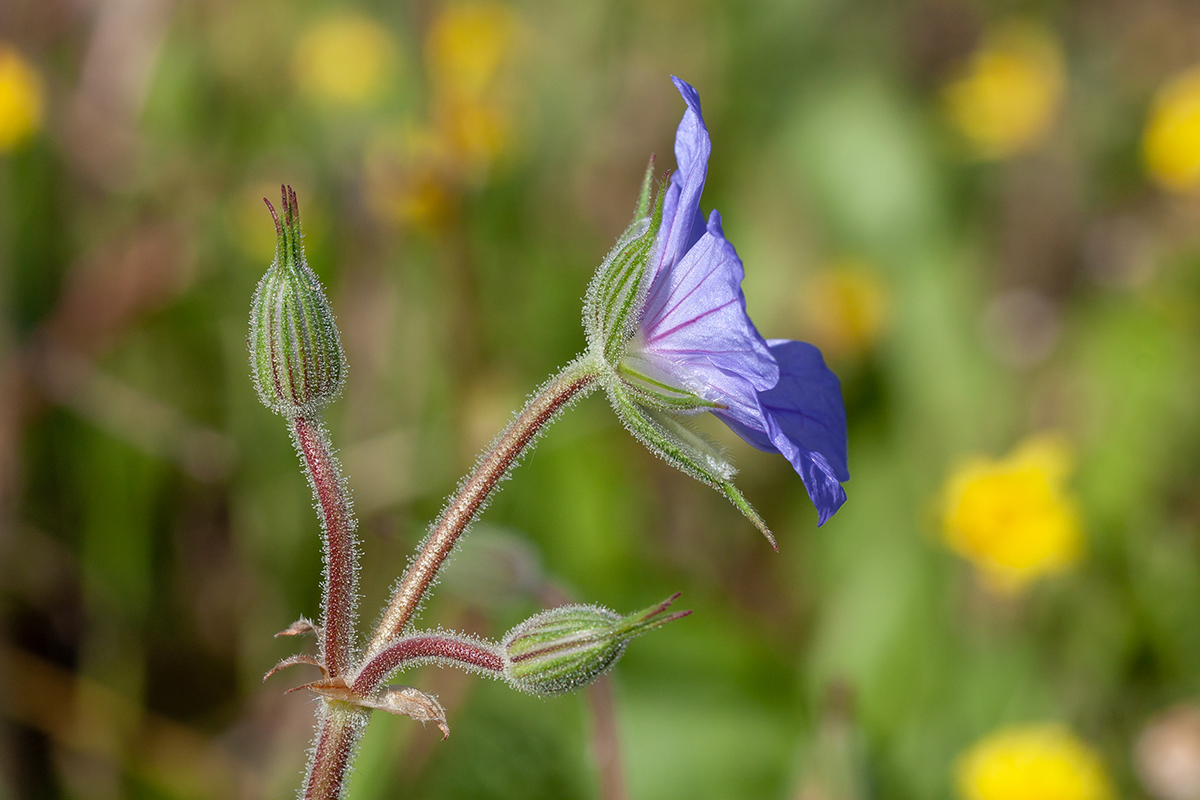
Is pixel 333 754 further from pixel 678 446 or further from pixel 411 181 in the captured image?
pixel 411 181

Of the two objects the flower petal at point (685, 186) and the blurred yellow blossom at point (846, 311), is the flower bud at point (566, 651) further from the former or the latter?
the blurred yellow blossom at point (846, 311)

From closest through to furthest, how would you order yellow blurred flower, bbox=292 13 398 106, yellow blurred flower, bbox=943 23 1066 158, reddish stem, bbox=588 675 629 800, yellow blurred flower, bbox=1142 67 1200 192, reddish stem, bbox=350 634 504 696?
1. reddish stem, bbox=350 634 504 696
2. reddish stem, bbox=588 675 629 800
3. yellow blurred flower, bbox=1142 67 1200 192
4. yellow blurred flower, bbox=292 13 398 106
5. yellow blurred flower, bbox=943 23 1066 158

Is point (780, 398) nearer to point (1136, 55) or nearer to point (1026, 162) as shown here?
point (1026, 162)

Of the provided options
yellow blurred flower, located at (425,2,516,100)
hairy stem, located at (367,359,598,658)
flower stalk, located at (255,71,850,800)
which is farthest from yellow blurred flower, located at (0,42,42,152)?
hairy stem, located at (367,359,598,658)

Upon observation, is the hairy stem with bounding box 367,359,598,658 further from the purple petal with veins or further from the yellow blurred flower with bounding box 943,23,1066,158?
the yellow blurred flower with bounding box 943,23,1066,158

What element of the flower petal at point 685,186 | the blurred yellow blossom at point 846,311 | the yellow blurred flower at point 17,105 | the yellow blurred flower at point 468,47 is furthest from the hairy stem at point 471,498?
the yellow blurred flower at point 17,105
